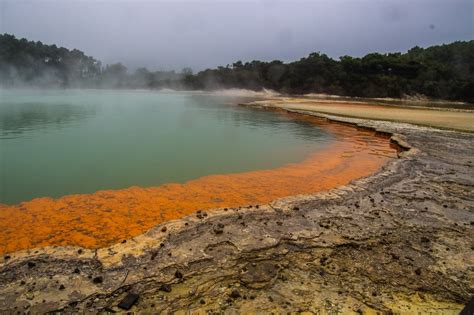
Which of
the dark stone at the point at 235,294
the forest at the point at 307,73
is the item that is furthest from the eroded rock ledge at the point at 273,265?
the forest at the point at 307,73

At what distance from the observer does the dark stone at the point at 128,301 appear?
3.05m

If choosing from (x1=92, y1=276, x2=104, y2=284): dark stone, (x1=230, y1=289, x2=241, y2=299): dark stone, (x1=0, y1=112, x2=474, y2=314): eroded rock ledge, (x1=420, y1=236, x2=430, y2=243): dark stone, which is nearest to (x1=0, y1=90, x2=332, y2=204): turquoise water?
(x1=0, y1=112, x2=474, y2=314): eroded rock ledge

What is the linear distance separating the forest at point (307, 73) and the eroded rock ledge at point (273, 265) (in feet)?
209

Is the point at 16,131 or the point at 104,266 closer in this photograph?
the point at 104,266

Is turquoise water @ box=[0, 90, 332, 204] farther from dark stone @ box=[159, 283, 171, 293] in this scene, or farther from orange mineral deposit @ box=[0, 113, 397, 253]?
dark stone @ box=[159, 283, 171, 293]

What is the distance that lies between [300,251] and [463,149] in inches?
430

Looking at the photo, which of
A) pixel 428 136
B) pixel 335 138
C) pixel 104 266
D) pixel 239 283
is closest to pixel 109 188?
pixel 104 266

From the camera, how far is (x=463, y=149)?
1156cm

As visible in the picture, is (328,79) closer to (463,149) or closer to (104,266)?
(463,149)

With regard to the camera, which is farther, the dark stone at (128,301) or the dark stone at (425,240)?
the dark stone at (425,240)

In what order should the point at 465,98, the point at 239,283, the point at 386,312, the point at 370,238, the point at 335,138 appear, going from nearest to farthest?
the point at 386,312 < the point at 239,283 < the point at 370,238 < the point at 335,138 < the point at 465,98

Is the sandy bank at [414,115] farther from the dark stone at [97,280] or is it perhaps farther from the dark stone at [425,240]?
the dark stone at [97,280]

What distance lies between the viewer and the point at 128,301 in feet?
10.2

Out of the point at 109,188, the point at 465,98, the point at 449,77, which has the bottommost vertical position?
the point at 109,188
